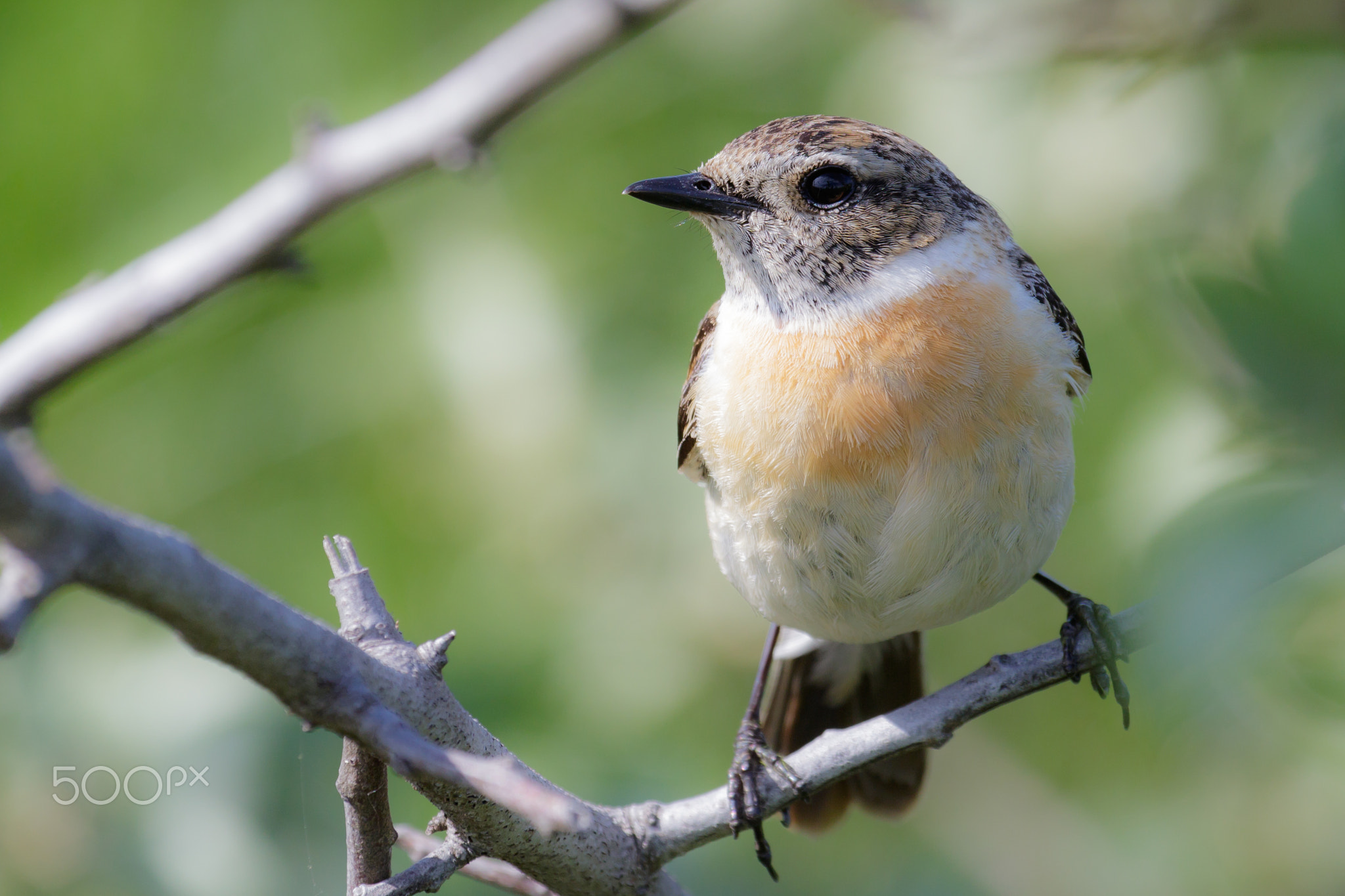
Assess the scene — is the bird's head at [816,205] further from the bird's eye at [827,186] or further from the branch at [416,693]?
the branch at [416,693]

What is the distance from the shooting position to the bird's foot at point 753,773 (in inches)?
113

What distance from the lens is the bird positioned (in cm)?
287

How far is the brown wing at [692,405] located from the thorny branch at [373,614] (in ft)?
3.51

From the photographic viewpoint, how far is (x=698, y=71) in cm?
448

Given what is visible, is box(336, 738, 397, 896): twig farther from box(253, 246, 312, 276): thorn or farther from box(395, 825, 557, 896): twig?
box(253, 246, 312, 276): thorn

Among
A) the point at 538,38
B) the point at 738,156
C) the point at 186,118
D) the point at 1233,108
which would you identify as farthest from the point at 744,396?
Answer: the point at 186,118

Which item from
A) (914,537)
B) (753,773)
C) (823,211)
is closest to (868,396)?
(914,537)

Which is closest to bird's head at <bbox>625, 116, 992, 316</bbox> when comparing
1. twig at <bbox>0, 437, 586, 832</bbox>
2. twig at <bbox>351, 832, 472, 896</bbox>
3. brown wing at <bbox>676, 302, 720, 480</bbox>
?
brown wing at <bbox>676, 302, 720, 480</bbox>

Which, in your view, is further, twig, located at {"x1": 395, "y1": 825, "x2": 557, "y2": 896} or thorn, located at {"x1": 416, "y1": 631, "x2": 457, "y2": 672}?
twig, located at {"x1": 395, "y1": 825, "x2": 557, "y2": 896}

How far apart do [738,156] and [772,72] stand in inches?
51.9

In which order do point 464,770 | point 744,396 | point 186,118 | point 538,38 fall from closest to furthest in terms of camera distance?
point 464,770 < point 538,38 < point 744,396 < point 186,118

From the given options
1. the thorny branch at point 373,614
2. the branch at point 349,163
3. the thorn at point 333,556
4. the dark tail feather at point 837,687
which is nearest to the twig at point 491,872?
the thorny branch at point 373,614

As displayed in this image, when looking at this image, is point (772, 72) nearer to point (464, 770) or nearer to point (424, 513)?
point (424, 513)

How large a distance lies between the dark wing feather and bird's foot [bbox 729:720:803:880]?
141 centimetres
